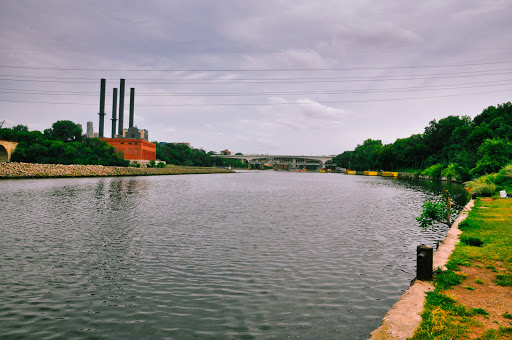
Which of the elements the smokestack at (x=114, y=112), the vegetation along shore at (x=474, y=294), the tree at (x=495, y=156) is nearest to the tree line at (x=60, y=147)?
the smokestack at (x=114, y=112)

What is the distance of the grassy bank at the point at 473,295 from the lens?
21.1ft

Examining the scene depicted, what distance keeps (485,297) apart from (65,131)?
5083 inches

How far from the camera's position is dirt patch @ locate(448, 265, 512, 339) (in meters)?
6.77

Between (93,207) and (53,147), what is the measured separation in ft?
249

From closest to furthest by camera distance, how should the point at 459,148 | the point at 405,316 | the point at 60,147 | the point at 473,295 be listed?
the point at 405,316 → the point at 473,295 → the point at 60,147 → the point at 459,148

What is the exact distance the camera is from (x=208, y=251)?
47.6 ft

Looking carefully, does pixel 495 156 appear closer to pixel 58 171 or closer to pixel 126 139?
pixel 58 171

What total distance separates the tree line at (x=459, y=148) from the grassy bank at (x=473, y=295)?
160 ft

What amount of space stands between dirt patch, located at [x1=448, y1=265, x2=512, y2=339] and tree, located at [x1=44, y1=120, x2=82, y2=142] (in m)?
128

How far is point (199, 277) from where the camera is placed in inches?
442

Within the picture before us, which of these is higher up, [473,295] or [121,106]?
[121,106]

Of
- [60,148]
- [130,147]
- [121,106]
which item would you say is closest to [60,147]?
[60,148]

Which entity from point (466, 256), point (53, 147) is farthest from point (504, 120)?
point (53, 147)

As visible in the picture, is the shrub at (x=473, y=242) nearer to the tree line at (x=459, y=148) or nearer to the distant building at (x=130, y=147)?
A: the tree line at (x=459, y=148)
